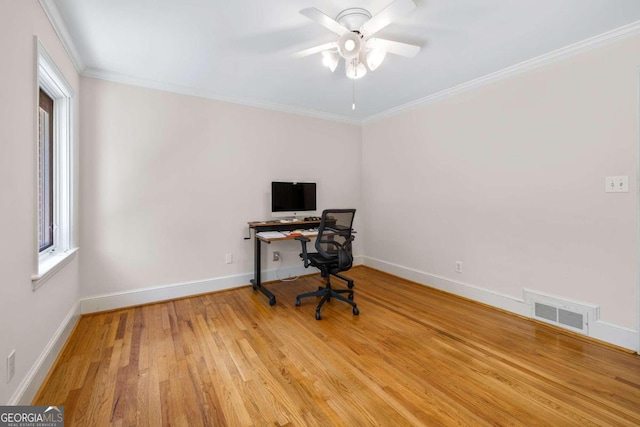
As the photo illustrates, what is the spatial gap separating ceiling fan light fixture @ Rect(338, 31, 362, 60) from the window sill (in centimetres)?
247

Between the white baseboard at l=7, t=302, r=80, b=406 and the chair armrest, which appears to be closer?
the white baseboard at l=7, t=302, r=80, b=406

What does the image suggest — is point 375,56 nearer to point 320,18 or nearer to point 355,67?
point 355,67

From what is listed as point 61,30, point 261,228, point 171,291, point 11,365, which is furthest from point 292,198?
point 11,365

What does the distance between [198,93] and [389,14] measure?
2486 mm

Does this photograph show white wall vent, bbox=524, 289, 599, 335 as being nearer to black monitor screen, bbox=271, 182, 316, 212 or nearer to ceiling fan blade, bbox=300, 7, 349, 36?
black monitor screen, bbox=271, 182, 316, 212

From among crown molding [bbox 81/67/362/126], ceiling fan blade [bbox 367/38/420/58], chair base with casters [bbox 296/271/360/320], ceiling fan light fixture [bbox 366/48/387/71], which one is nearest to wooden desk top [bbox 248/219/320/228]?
chair base with casters [bbox 296/271/360/320]

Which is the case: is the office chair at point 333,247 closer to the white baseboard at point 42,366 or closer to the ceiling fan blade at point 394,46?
the ceiling fan blade at point 394,46

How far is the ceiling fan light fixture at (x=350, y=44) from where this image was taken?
1913 mm

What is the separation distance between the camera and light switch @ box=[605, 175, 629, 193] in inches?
85.6

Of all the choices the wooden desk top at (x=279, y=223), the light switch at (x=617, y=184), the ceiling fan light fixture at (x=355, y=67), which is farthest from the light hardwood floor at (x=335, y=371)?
the ceiling fan light fixture at (x=355, y=67)

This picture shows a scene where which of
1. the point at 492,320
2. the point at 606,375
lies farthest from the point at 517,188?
the point at 606,375

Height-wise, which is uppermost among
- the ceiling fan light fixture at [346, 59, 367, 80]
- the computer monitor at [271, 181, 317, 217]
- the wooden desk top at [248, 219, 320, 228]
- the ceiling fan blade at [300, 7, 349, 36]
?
the ceiling fan blade at [300, 7, 349, 36]

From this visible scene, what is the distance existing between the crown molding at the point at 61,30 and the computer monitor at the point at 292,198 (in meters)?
2.20

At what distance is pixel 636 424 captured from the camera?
4.81 feet
